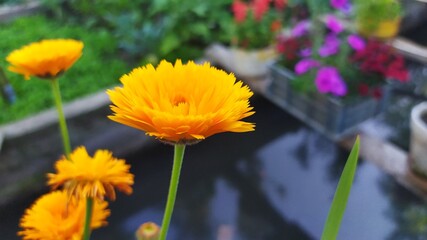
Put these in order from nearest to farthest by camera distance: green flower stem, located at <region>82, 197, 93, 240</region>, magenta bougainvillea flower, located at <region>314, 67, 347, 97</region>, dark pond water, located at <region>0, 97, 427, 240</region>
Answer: green flower stem, located at <region>82, 197, 93, 240</region> → dark pond water, located at <region>0, 97, 427, 240</region> → magenta bougainvillea flower, located at <region>314, 67, 347, 97</region>

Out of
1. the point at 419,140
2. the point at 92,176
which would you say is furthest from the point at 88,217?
the point at 419,140

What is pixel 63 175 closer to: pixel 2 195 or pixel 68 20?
pixel 2 195

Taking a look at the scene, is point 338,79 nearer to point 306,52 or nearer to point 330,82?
point 330,82

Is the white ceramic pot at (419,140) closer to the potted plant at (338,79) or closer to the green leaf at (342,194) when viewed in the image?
the potted plant at (338,79)

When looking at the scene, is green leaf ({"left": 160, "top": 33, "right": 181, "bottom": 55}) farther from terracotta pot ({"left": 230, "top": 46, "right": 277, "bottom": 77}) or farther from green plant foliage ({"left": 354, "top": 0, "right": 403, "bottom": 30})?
green plant foliage ({"left": 354, "top": 0, "right": 403, "bottom": 30})

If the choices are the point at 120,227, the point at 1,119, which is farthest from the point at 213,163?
the point at 1,119

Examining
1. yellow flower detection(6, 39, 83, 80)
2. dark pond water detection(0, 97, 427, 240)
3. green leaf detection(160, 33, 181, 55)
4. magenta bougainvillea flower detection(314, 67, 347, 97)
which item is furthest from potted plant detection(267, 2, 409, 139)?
yellow flower detection(6, 39, 83, 80)

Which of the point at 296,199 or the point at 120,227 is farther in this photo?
the point at 296,199
